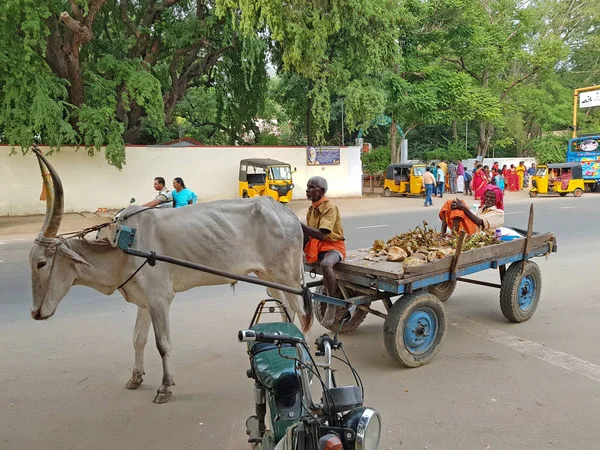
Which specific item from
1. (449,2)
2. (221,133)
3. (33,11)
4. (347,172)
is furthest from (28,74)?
(449,2)

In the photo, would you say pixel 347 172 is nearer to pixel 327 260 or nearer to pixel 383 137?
pixel 383 137

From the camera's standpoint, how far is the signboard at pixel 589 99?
29.4 m

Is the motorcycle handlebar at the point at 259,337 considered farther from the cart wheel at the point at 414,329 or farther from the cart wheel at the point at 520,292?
the cart wheel at the point at 520,292

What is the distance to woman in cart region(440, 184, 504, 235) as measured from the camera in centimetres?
630

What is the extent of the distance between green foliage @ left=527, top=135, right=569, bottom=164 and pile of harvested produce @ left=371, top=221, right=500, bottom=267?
32074 mm

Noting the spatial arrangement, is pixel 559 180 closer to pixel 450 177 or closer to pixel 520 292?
pixel 450 177

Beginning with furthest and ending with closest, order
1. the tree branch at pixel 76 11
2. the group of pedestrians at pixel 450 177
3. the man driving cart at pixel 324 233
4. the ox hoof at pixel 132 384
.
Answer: the group of pedestrians at pixel 450 177, the tree branch at pixel 76 11, the man driving cart at pixel 324 233, the ox hoof at pixel 132 384

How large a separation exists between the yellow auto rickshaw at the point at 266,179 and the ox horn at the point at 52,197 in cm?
1585

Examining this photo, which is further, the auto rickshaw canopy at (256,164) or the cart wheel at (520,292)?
the auto rickshaw canopy at (256,164)

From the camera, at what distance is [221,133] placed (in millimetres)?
28344

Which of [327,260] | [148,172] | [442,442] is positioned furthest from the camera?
[148,172]

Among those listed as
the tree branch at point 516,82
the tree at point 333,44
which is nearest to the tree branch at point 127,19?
the tree at point 333,44

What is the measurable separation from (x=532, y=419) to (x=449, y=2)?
985 inches

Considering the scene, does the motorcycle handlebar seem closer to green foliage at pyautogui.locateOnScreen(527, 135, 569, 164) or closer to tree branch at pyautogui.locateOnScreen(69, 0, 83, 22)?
tree branch at pyautogui.locateOnScreen(69, 0, 83, 22)
